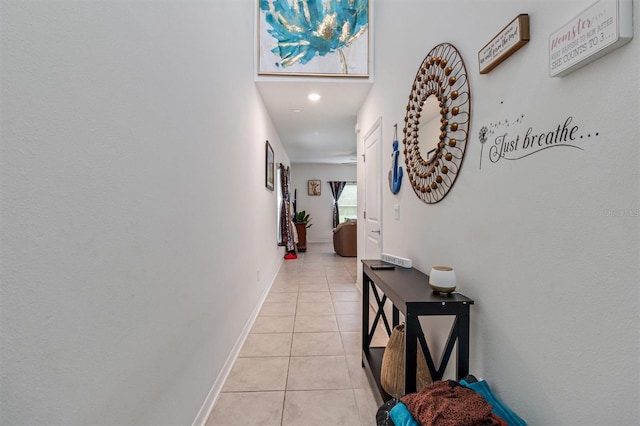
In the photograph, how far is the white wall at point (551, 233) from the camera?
0.70 meters

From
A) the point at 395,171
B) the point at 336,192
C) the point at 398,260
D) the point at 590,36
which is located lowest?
the point at 398,260

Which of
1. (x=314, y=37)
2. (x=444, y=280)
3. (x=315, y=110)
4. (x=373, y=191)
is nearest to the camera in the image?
(x=444, y=280)

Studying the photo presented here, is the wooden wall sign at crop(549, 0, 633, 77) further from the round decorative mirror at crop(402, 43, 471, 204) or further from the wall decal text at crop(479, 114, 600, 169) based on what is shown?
the round decorative mirror at crop(402, 43, 471, 204)

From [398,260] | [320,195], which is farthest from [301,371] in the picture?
[320,195]

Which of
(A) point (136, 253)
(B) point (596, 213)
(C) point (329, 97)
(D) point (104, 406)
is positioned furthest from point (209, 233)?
(C) point (329, 97)

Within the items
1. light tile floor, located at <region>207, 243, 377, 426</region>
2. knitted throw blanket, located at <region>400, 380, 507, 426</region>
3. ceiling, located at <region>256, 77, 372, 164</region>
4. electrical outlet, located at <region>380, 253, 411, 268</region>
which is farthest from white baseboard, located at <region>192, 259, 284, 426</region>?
ceiling, located at <region>256, 77, 372, 164</region>

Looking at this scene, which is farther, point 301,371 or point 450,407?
point 301,371

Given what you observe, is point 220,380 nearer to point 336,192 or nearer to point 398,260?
point 398,260

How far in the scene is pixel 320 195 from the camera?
962 centimetres

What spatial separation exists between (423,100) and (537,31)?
862 millimetres

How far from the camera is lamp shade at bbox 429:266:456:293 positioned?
51.3 inches

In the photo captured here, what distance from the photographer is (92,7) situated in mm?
780

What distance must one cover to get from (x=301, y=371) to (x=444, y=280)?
127 centimetres

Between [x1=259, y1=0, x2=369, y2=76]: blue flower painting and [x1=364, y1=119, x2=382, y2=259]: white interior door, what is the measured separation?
27.7 inches
